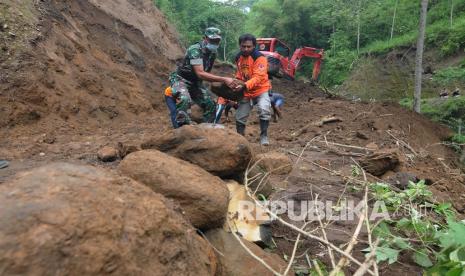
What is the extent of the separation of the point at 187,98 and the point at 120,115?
3.52m

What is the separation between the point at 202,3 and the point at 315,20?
30.0ft

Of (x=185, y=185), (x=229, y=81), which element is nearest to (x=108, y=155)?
(x=229, y=81)

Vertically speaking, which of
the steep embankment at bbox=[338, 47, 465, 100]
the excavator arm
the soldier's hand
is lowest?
the steep embankment at bbox=[338, 47, 465, 100]

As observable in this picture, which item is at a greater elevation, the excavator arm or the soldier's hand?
the soldier's hand

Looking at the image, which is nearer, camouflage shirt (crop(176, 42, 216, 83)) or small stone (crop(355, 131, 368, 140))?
camouflage shirt (crop(176, 42, 216, 83))

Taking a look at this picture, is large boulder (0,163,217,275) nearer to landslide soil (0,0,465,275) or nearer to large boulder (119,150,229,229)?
large boulder (119,150,229,229)

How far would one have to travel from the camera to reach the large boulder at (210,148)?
2.81 meters

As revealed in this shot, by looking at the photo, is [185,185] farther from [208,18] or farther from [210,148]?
[208,18]

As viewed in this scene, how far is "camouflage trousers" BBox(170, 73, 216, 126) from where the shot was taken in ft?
16.4

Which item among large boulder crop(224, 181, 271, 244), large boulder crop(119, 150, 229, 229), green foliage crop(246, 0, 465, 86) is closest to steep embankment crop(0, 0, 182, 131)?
large boulder crop(119, 150, 229, 229)

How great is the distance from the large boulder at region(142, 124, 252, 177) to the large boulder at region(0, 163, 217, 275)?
3.22 feet

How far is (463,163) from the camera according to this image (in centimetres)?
816

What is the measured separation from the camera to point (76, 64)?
25.6ft

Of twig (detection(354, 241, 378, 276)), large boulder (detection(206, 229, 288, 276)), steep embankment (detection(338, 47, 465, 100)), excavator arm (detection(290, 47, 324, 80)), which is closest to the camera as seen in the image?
twig (detection(354, 241, 378, 276))
